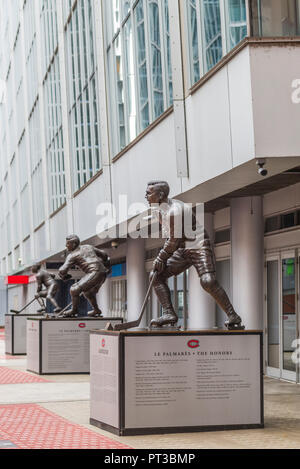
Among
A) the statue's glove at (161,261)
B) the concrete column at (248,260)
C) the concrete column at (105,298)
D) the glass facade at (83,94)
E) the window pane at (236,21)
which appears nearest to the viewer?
the statue's glove at (161,261)

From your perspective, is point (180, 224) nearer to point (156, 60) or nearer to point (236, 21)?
point (236, 21)

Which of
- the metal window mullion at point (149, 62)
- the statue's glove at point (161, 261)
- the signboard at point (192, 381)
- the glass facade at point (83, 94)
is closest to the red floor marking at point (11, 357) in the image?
the glass facade at point (83, 94)

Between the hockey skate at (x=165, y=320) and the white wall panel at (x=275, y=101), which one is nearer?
the hockey skate at (x=165, y=320)

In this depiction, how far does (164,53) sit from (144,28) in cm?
187

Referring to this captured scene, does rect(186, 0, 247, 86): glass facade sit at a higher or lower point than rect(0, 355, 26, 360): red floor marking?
higher

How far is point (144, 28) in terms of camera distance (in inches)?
776

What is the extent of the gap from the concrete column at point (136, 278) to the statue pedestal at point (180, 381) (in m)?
18.7

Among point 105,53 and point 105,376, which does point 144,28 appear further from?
point 105,376

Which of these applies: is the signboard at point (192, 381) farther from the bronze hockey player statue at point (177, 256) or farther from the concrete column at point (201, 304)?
the concrete column at point (201, 304)

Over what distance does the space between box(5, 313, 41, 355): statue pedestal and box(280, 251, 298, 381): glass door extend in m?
11.4

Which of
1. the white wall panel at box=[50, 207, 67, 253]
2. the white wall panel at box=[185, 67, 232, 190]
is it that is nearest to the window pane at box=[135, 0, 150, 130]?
the white wall panel at box=[185, 67, 232, 190]

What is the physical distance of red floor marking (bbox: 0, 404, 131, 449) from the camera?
9.03 m

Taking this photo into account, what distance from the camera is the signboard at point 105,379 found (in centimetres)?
995

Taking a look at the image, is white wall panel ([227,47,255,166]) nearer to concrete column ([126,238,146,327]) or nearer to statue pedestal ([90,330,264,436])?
statue pedestal ([90,330,264,436])
